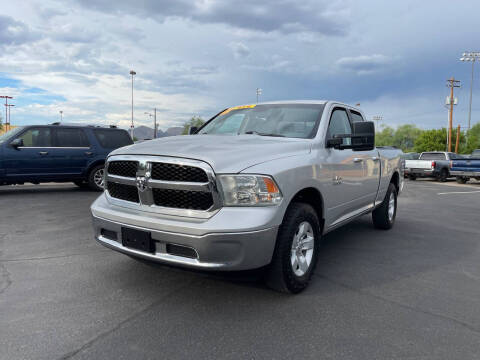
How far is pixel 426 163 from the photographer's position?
780 inches

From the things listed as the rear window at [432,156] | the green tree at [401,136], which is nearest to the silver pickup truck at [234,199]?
the rear window at [432,156]

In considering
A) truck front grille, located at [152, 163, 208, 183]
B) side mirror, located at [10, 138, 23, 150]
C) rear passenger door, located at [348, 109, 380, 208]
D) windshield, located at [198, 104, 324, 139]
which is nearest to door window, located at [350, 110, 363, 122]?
rear passenger door, located at [348, 109, 380, 208]

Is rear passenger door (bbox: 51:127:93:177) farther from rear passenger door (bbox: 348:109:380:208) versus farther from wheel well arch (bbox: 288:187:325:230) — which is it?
wheel well arch (bbox: 288:187:325:230)

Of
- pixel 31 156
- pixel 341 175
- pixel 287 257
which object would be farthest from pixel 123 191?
pixel 31 156

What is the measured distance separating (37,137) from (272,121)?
302 inches

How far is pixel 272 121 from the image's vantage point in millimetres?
4328

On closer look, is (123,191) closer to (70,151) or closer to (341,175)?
(341,175)

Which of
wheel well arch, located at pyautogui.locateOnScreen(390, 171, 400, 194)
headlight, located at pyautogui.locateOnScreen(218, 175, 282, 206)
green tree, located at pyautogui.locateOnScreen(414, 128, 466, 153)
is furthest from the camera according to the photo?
green tree, located at pyautogui.locateOnScreen(414, 128, 466, 153)

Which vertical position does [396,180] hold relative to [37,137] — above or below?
below

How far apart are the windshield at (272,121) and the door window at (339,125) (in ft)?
0.67

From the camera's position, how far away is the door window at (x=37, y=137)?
951cm

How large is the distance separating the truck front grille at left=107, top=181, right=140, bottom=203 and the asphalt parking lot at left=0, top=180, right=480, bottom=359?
2.31ft

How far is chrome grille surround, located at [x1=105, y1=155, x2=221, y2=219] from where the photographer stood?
113 inches

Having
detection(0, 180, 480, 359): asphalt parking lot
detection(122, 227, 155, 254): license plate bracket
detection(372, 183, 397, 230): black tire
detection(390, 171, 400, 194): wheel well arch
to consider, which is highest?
detection(390, 171, 400, 194): wheel well arch
